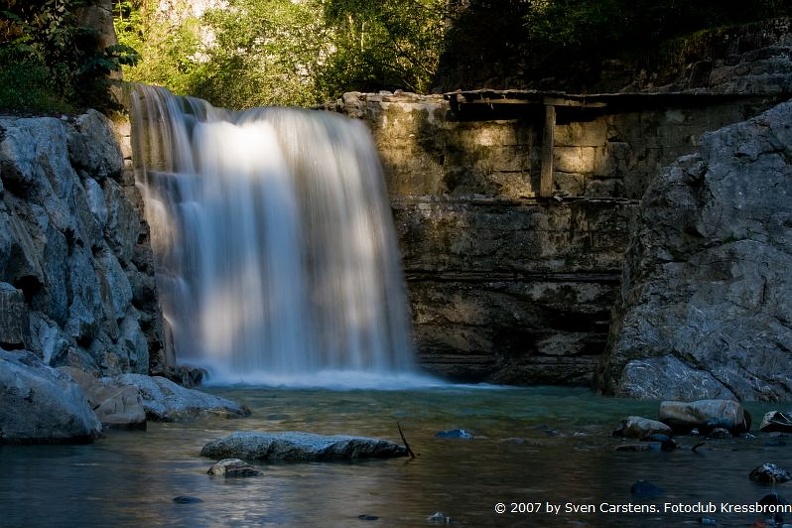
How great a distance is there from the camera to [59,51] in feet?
53.4

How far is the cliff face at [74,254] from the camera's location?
10.6m

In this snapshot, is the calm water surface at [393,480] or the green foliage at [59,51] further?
the green foliage at [59,51]

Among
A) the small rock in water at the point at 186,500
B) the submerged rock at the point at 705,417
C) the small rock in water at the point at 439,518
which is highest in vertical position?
the small rock in water at the point at 186,500

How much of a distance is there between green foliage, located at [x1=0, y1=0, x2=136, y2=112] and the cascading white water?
0.82 meters

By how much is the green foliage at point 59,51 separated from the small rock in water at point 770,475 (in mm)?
11170

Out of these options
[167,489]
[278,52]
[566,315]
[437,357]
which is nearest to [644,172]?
[566,315]

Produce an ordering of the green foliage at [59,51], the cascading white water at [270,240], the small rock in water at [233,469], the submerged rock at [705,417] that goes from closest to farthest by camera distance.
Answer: the small rock in water at [233,469]
the submerged rock at [705,417]
the green foliage at [59,51]
the cascading white water at [270,240]

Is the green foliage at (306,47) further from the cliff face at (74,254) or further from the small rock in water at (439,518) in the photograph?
the small rock in water at (439,518)

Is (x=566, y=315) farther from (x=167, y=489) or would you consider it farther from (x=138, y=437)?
(x=167, y=489)

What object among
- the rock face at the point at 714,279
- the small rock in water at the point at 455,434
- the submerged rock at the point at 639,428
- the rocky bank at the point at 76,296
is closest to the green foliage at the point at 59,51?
the rocky bank at the point at 76,296

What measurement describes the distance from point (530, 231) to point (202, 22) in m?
13.2

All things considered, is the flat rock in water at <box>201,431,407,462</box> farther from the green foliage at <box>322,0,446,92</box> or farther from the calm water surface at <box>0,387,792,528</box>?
the green foliage at <box>322,0,446,92</box>

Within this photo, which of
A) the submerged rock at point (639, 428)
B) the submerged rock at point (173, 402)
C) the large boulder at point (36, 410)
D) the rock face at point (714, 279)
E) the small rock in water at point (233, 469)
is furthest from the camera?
the rock face at point (714, 279)

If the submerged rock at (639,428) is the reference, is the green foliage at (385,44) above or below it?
above
